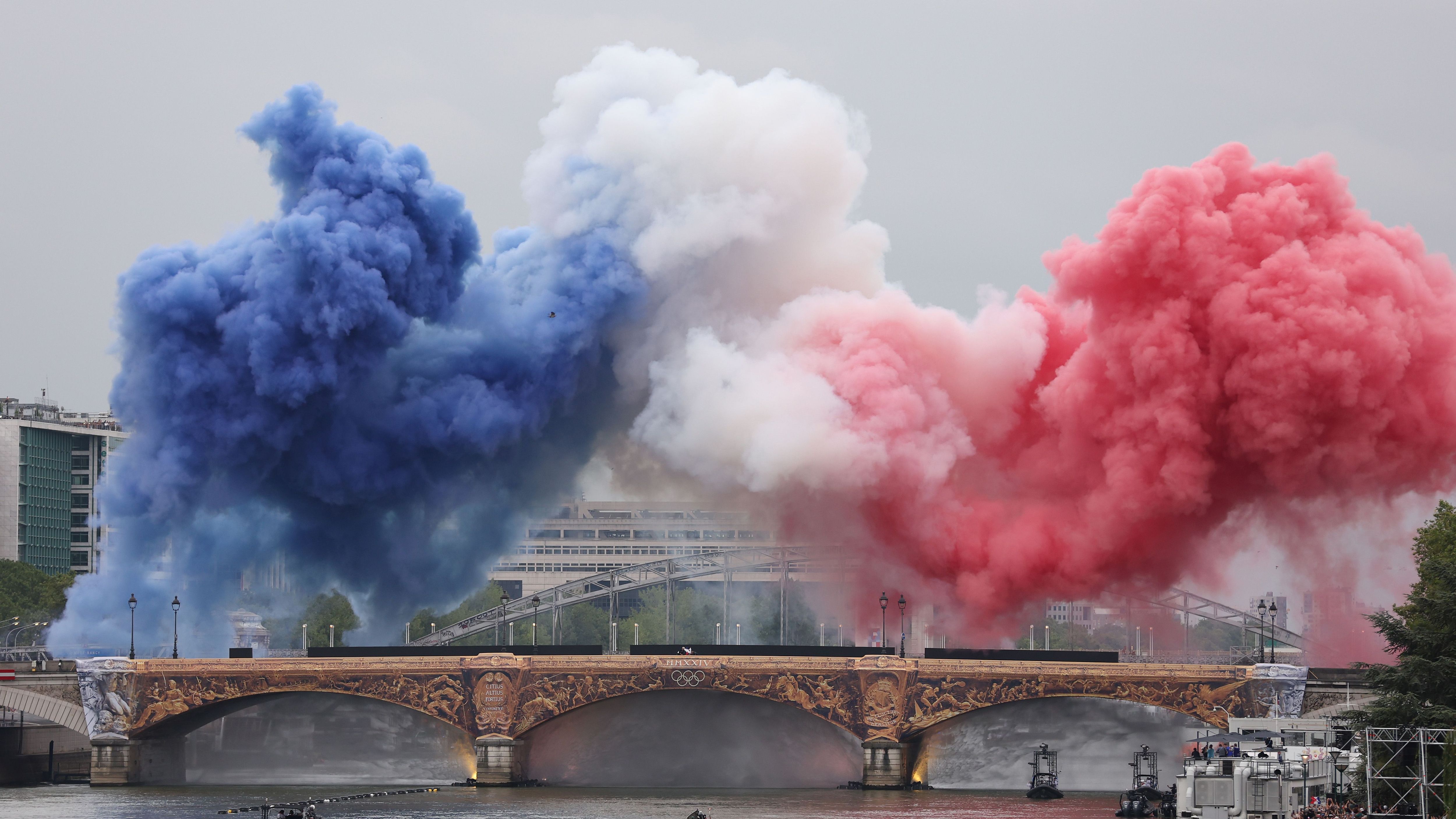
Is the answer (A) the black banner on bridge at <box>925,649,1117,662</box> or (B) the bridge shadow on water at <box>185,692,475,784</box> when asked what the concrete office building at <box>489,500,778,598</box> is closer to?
(B) the bridge shadow on water at <box>185,692,475,784</box>

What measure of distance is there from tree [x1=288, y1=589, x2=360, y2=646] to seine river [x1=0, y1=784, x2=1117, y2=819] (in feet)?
152

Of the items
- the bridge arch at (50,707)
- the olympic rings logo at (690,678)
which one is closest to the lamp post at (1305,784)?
the olympic rings logo at (690,678)

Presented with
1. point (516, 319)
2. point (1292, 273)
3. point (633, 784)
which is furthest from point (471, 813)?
point (1292, 273)

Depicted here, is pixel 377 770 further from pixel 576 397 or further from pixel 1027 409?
pixel 1027 409

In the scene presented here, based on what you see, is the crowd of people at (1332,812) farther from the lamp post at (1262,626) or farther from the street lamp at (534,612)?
the street lamp at (534,612)

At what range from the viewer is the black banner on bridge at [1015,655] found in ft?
313

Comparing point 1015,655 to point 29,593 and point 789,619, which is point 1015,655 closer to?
point 789,619

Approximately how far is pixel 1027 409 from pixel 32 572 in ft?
362

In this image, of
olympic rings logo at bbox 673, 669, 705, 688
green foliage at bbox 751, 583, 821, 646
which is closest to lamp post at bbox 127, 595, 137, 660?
olympic rings logo at bbox 673, 669, 705, 688

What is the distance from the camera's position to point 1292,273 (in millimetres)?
86062

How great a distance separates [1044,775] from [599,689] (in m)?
22.6

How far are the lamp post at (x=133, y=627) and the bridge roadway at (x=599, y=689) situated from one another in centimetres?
352

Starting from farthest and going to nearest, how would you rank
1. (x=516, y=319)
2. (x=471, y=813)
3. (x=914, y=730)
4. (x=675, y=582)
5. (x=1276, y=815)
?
(x=675, y=582) < (x=516, y=319) < (x=914, y=730) < (x=471, y=813) < (x=1276, y=815)

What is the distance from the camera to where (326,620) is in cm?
15238
